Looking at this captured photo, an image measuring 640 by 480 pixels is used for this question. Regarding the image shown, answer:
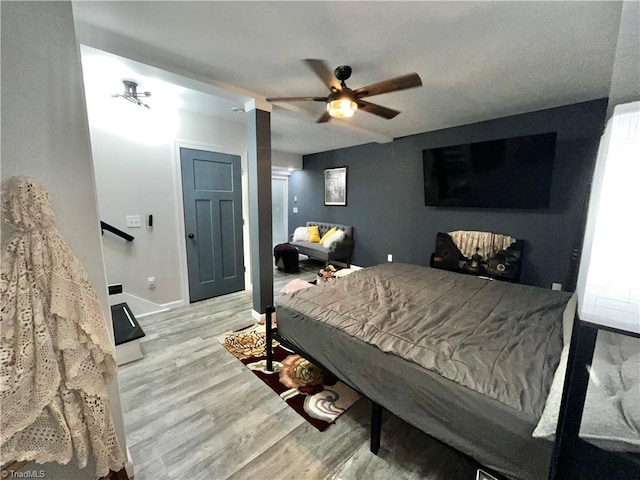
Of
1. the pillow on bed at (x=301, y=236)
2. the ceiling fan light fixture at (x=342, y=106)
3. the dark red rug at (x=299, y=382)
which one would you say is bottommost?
the dark red rug at (x=299, y=382)

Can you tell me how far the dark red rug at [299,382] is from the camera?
66.4 inches

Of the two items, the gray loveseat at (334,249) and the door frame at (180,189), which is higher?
the door frame at (180,189)


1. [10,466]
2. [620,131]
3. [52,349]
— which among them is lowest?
[10,466]

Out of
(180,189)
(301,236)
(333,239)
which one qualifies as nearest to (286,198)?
(301,236)

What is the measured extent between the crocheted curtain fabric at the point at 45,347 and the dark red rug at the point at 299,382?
107 cm

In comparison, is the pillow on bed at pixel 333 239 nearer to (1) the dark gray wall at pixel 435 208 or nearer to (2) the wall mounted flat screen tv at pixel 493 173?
(1) the dark gray wall at pixel 435 208

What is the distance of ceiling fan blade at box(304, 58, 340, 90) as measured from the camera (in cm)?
165

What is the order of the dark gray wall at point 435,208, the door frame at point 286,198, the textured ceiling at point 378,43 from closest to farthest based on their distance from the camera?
the textured ceiling at point 378,43, the dark gray wall at point 435,208, the door frame at point 286,198

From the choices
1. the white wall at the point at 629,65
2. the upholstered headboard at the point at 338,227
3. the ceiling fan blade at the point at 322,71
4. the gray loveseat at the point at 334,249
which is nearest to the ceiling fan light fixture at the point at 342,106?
the ceiling fan blade at the point at 322,71

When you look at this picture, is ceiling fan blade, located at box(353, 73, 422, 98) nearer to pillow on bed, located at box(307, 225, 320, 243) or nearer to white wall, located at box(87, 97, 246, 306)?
Answer: white wall, located at box(87, 97, 246, 306)

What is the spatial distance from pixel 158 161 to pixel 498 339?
367 centimetres

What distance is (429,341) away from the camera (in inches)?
54.7

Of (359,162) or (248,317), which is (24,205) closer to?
(248,317)

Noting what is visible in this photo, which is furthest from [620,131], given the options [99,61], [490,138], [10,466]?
[490,138]
